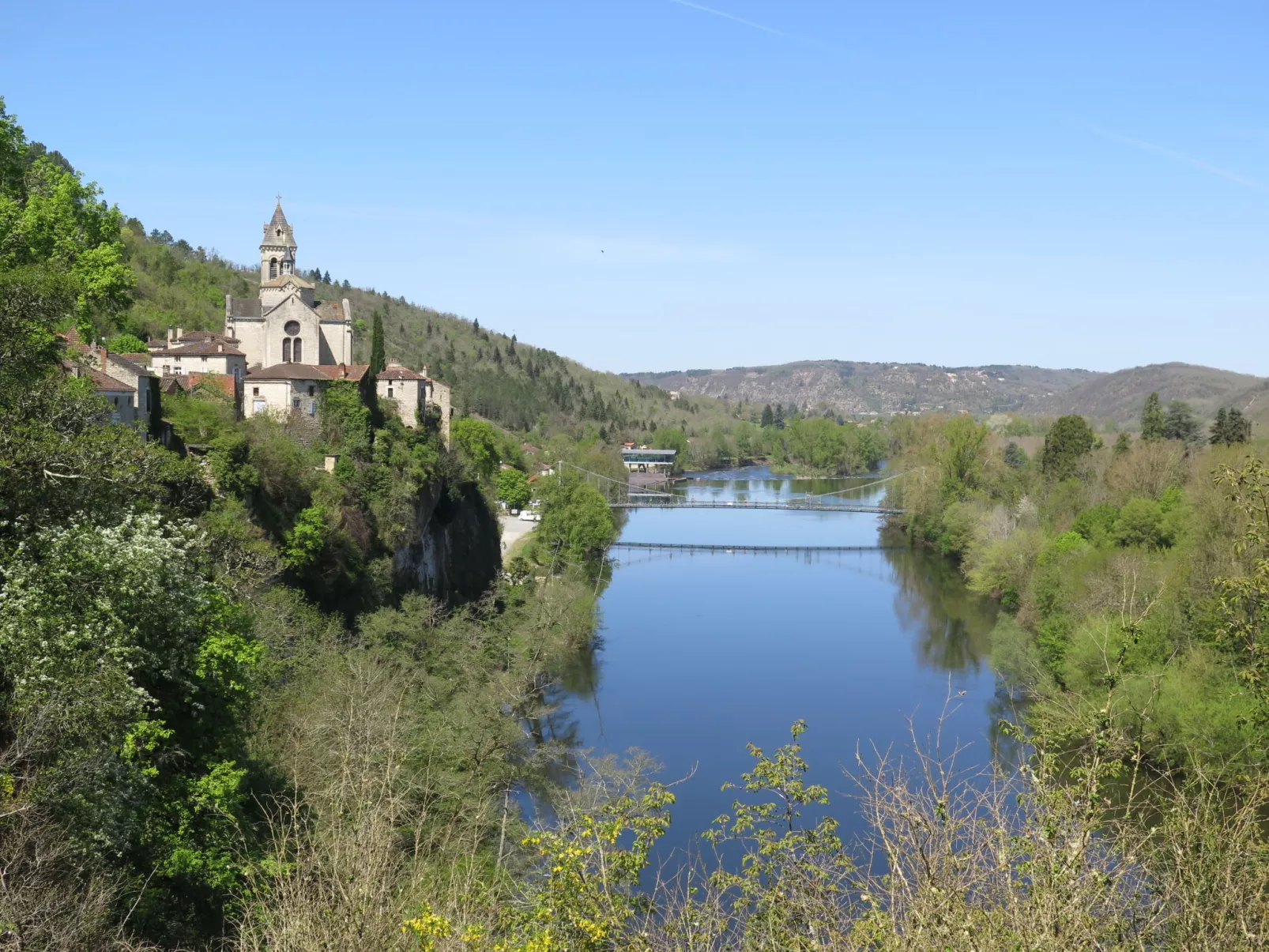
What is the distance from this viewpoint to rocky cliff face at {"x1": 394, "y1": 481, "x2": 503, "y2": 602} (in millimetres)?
31531

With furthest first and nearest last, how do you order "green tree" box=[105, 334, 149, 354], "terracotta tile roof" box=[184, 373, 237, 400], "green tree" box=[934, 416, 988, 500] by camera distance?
1. "green tree" box=[934, 416, 988, 500]
2. "green tree" box=[105, 334, 149, 354]
3. "terracotta tile roof" box=[184, 373, 237, 400]

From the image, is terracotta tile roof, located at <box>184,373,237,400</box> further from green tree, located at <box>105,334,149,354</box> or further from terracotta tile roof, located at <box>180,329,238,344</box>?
green tree, located at <box>105,334,149,354</box>

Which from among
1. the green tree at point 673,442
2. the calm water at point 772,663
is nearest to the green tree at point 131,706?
the calm water at point 772,663

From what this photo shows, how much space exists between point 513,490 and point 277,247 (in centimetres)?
2175

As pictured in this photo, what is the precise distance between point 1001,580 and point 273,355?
24.9 metres

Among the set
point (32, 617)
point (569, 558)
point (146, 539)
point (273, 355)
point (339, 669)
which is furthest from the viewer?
point (569, 558)

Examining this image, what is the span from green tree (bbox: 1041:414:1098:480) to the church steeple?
31450 mm

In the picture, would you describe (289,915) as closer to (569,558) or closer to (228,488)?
(228,488)

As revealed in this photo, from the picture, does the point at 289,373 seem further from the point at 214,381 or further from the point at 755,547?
the point at 755,547

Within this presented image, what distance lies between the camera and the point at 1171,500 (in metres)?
35.2

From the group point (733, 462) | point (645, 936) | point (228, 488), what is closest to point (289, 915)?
point (645, 936)

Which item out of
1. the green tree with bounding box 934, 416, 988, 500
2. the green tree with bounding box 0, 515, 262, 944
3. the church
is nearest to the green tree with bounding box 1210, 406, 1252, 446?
the green tree with bounding box 934, 416, 988, 500

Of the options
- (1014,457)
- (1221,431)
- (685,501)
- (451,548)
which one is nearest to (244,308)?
(451,548)

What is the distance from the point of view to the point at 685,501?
7644 centimetres
